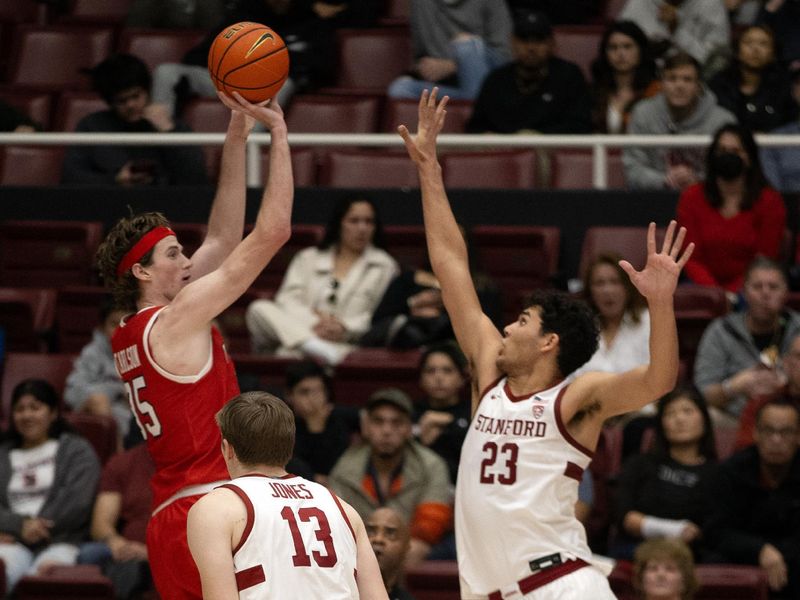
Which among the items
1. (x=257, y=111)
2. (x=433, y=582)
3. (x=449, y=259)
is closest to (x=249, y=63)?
(x=257, y=111)

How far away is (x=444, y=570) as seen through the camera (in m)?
7.22

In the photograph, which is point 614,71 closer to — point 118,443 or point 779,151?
point 779,151

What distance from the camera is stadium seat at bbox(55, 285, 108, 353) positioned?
9742mm

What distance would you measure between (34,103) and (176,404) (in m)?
6.85

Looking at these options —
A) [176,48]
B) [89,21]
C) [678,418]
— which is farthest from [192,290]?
[89,21]

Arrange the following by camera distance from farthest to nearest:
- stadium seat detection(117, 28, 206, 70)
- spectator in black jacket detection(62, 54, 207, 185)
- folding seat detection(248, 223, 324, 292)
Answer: stadium seat detection(117, 28, 206, 70)
spectator in black jacket detection(62, 54, 207, 185)
folding seat detection(248, 223, 324, 292)

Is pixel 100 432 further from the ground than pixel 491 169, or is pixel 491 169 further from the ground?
pixel 491 169

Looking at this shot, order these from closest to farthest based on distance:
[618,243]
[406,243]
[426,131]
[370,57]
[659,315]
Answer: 1. [659,315]
2. [426,131]
3. [618,243]
4. [406,243]
5. [370,57]

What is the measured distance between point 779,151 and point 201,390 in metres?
5.83

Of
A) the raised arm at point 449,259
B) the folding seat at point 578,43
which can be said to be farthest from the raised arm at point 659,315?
the folding seat at point 578,43

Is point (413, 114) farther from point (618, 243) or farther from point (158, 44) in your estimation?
point (158, 44)

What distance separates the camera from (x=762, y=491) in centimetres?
757

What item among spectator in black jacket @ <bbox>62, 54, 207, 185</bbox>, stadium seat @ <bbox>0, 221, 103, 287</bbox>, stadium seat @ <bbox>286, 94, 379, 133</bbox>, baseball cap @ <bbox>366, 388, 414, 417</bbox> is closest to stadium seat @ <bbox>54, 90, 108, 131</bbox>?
spectator in black jacket @ <bbox>62, 54, 207, 185</bbox>

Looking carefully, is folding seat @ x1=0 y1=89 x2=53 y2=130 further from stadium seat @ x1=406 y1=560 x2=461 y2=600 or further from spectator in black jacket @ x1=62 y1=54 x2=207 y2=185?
stadium seat @ x1=406 y1=560 x2=461 y2=600
